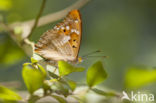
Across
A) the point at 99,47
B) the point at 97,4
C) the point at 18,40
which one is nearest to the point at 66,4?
the point at 97,4

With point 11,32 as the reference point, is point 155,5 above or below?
above

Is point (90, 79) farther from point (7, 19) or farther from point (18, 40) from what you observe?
point (7, 19)

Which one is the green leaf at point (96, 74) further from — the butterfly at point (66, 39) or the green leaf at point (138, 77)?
the butterfly at point (66, 39)

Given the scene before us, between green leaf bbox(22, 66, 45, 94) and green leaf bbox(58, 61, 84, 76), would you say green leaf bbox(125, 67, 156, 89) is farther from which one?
green leaf bbox(22, 66, 45, 94)

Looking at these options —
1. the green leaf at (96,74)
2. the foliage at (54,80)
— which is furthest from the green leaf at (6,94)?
the green leaf at (96,74)

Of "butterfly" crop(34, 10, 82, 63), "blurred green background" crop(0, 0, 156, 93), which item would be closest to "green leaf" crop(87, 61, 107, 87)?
"butterfly" crop(34, 10, 82, 63)
